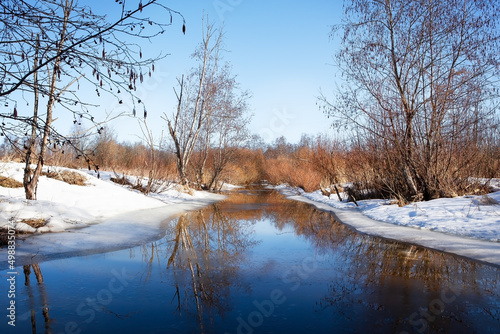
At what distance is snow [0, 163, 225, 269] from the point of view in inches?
156

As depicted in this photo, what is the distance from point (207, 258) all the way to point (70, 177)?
23.8ft

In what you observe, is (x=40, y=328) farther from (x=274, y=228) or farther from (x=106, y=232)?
(x=274, y=228)

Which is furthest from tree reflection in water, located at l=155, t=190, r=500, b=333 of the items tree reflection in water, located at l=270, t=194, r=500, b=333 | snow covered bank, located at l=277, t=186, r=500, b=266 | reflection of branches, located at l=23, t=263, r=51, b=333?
reflection of branches, located at l=23, t=263, r=51, b=333

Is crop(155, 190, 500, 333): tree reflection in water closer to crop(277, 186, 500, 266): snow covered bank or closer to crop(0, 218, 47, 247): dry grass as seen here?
crop(277, 186, 500, 266): snow covered bank

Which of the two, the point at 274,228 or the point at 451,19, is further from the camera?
the point at 451,19

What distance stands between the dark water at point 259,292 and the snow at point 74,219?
0.44 meters

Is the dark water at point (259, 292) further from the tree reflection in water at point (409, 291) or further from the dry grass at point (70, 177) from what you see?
the dry grass at point (70, 177)

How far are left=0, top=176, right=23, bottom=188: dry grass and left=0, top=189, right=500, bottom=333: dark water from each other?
16.2 ft

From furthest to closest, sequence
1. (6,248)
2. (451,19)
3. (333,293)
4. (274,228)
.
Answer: (451,19)
(274,228)
(6,248)
(333,293)

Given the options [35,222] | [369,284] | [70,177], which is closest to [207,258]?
[369,284]

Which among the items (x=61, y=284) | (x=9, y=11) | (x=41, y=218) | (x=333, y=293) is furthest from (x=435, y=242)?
(x=41, y=218)

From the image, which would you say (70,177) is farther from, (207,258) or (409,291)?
(409,291)

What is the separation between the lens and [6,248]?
3688mm

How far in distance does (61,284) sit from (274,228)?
431cm
